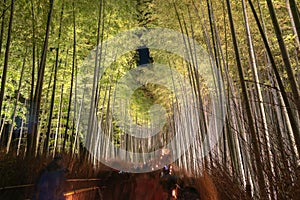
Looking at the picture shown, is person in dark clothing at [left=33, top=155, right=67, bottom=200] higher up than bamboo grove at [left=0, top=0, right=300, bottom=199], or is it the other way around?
bamboo grove at [left=0, top=0, right=300, bottom=199]

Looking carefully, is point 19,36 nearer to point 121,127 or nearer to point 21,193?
point 21,193

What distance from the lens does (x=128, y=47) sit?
10391 millimetres

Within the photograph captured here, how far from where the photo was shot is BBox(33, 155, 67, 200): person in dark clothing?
134 inches

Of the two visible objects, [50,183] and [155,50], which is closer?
[50,183]

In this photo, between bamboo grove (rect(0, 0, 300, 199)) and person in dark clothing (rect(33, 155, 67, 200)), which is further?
bamboo grove (rect(0, 0, 300, 199))

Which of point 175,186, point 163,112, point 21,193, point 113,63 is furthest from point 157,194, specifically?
point 163,112

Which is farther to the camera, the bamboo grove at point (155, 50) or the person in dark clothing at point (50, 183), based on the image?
the bamboo grove at point (155, 50)

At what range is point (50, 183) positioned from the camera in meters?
3.44

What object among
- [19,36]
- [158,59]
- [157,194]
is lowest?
[157,194]

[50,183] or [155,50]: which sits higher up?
[155,50]

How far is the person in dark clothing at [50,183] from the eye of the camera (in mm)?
3395

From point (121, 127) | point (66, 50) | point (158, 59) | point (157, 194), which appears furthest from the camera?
point (121, 127)

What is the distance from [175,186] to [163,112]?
17.2m

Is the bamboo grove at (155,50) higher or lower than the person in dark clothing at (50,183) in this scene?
higher
